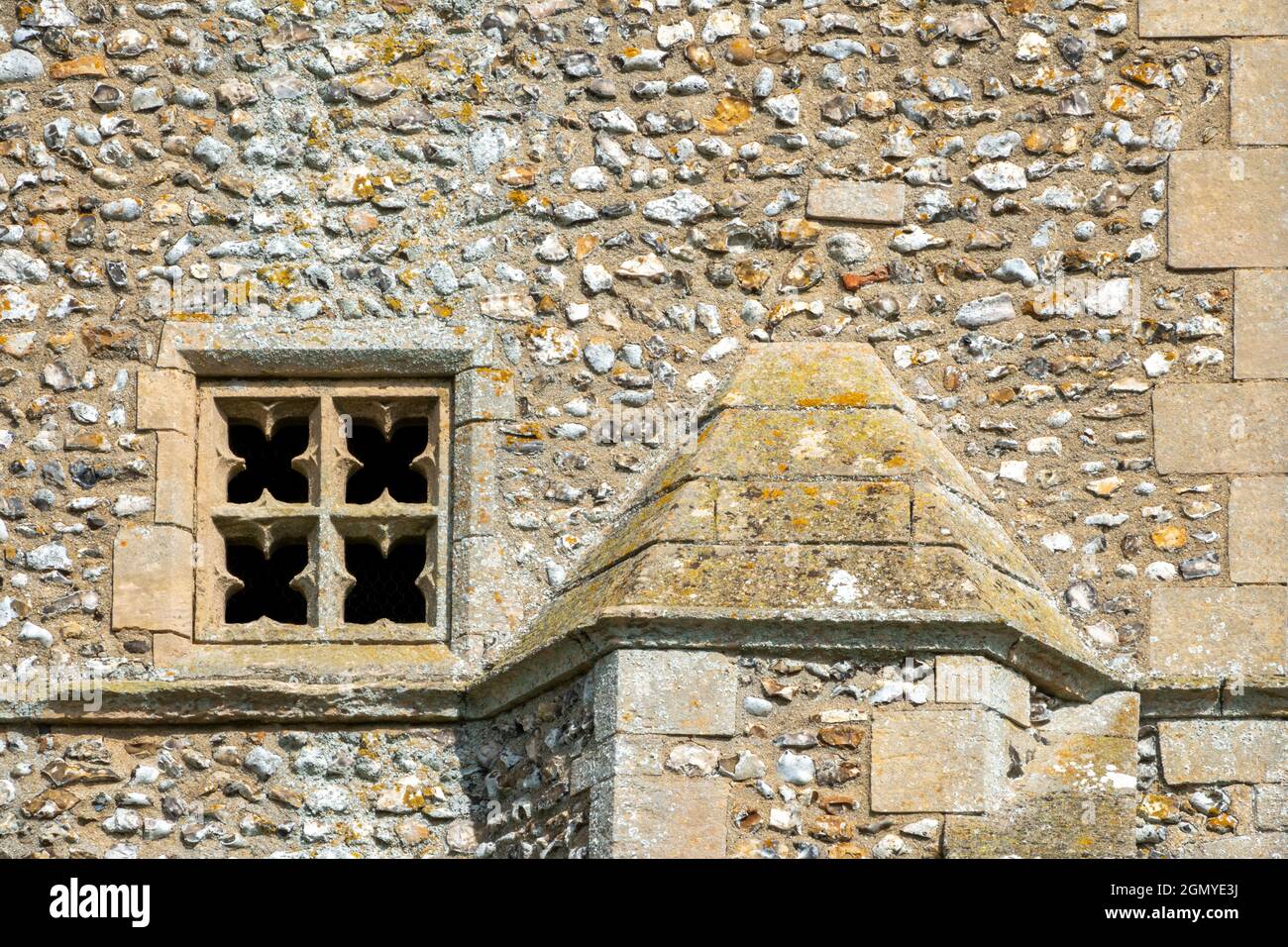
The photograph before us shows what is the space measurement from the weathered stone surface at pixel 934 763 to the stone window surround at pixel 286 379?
140 cm

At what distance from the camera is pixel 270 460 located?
27.1 feet

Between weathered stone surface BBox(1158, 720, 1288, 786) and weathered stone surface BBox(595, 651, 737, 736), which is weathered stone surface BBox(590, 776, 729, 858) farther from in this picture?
weathered stone surface BBox(1158, 720, 1288, 786)

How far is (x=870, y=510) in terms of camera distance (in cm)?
739

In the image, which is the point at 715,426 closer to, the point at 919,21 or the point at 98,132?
the point at 919,21

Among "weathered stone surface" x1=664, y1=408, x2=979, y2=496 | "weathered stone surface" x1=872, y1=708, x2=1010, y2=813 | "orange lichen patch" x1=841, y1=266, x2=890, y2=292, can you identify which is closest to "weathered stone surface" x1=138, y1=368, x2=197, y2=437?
"weathered stone surface" x1=664, y1=408, x2=979, y2=496

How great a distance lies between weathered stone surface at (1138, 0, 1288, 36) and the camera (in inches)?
322

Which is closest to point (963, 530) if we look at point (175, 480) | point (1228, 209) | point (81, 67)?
point (1228, 209)

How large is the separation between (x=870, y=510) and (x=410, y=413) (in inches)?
62.5

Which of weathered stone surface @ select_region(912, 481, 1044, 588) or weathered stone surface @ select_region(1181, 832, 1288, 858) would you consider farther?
weathered stone surface @ select_region(1181, 832, 1288, 858)

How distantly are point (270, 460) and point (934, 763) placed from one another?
2.47 meters

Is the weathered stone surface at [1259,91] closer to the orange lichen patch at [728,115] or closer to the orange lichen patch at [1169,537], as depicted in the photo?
the orange lichen patch at [1169,537]

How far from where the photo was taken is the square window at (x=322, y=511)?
795cm
